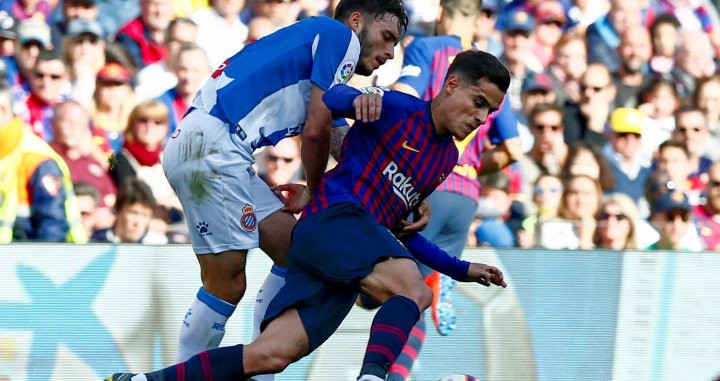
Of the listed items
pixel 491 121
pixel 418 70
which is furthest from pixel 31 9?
pixel 491 121

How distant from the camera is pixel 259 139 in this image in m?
4.88

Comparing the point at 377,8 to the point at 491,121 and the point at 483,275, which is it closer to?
the point at 483,275

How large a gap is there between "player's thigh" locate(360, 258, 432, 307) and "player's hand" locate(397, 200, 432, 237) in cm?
43

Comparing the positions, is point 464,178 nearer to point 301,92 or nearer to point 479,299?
point 479,299

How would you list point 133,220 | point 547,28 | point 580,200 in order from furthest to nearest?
point 547,28 < point 580,200 < point 133,220

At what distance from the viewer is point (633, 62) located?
9312 millimetres

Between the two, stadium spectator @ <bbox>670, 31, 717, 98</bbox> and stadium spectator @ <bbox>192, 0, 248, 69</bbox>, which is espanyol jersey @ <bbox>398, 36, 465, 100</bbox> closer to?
stadium spectator @ <bbox>192, 0, 248, 69</bbox>

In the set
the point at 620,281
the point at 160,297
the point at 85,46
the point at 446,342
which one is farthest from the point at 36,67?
the point at 620,281

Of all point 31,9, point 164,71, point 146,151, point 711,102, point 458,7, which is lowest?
point 711,102

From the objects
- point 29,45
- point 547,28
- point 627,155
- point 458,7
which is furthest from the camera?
point 547,28

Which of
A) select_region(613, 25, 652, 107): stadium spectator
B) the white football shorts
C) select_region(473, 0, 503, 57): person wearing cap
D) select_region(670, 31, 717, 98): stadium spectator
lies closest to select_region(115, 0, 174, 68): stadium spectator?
select_region(473, 0, 503, 57): person wearing cap

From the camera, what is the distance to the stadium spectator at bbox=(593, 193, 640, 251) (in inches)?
290

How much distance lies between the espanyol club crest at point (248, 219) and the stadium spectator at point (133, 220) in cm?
235

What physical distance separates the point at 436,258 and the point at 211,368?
0.97 meters
